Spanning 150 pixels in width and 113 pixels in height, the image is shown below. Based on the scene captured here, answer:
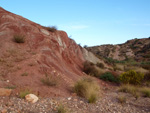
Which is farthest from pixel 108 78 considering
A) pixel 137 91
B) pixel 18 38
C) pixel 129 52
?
pixel 129 52

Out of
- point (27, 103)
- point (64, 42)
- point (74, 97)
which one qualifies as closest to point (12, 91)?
point (27, 103)

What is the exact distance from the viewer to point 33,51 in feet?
33.2

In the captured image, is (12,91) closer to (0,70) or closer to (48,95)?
(48,95)

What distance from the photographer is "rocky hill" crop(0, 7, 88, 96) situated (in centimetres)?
689

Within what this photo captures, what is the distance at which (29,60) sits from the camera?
8.79 m

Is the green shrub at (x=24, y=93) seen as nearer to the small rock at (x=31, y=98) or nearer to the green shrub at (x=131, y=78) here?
the small rock at (x=31, y=98)

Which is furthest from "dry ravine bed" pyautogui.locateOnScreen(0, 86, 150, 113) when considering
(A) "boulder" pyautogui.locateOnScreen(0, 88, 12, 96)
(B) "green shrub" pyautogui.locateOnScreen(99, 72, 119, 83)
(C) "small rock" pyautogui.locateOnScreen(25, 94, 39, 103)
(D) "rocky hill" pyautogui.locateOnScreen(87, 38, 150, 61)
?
(D) "rocky hill" pyautogui.locateOnScreen(87, 38, 150, 61)

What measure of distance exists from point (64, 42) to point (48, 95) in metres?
9.60

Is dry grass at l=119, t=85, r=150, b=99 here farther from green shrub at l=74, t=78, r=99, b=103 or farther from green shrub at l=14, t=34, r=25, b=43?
green shrub at l=14, t=34, r=25, b=43

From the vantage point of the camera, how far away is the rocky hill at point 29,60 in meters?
6.89

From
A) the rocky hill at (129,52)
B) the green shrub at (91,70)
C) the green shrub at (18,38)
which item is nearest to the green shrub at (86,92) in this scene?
the green shrub at (18,38)

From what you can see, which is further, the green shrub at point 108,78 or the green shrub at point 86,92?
the green shrub at point 108,78

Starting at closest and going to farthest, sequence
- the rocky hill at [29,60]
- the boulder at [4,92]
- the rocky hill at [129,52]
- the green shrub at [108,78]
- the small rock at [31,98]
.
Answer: the small rock at [31,98] → the boulder at [4,92] → the rocky hill at [29,60] → the green shrub at [108,78] → the rocky hill at [129,52]

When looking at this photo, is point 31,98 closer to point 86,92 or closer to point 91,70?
point 86,92
